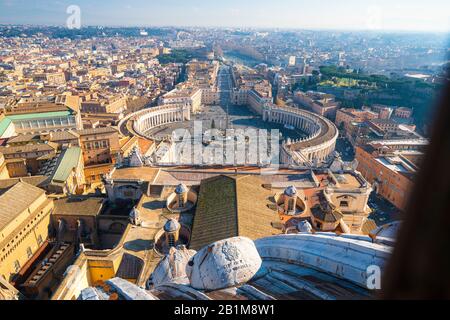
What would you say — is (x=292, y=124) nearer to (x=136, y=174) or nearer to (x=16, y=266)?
(x=136, y=174)

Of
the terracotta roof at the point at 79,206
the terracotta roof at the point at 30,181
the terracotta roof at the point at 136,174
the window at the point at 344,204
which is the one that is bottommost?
the terracotta roof at the point at 79,206

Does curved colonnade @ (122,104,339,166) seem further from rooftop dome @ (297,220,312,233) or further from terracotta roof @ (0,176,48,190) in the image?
terracotta roof @ (0,176,48,190)

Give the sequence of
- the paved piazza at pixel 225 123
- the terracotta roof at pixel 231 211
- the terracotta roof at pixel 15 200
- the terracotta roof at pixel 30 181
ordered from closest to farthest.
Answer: the terracotta roof at pixel 231 211 < the terracotta roof at pixel 15 200 < the terracotta roof at pixel 30 181 < the paved piazza at pixel 225 123

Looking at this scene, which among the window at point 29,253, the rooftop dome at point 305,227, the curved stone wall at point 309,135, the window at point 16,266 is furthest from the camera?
the curved stone wall at point 309,135

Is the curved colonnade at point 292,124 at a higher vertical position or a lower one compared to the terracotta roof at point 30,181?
higher

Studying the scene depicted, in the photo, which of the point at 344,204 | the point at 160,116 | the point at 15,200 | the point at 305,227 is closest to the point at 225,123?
the point at 160,116

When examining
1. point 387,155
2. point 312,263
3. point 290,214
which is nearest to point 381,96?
point 387,155

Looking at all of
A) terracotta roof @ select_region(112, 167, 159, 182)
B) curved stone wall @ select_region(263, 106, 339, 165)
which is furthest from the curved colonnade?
Result: terracotta roof @ select_region(112, 167, 159, 182)

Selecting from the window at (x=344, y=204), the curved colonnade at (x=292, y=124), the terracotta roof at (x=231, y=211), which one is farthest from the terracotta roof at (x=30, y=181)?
the window at (x=344, y=204)

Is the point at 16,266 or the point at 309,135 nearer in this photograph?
the point at 16,266

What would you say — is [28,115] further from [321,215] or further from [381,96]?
[381,96]

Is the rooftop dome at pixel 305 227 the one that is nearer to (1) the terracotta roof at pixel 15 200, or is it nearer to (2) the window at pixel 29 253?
(1) the terracotta roof at pixel 15 200
